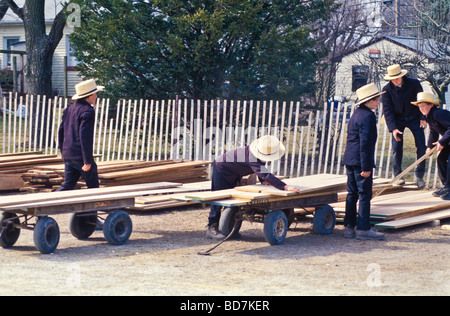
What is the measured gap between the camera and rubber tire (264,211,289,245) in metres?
8.88

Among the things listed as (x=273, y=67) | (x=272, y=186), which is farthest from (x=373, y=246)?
(x=273, y=67)

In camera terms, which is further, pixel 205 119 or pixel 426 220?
pixel 205 119

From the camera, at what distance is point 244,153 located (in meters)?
9.09

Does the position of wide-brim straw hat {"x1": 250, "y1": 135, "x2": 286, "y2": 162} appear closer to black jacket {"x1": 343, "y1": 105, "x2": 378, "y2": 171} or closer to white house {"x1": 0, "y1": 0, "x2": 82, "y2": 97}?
black jacket {"x1": 343, "y1": 105, "x2": 378, "y2": 171}

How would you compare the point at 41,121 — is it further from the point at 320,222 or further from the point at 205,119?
the point at 320,222

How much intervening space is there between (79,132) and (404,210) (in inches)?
198

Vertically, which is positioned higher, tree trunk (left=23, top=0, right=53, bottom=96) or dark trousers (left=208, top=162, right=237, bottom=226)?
tree trunk (left=23, top=0, right=53, bottom=96)

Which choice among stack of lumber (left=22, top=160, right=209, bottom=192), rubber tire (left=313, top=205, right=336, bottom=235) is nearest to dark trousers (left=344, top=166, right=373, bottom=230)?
rubber tire (left=313, top=205, right=336, bottom=235)

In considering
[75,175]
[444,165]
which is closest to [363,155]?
[444,165]

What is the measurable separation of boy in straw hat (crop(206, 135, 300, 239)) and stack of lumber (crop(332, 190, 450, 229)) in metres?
1.78

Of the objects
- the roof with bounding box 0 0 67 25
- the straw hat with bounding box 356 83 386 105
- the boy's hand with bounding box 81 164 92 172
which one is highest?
the roof with bounding box 0 0 67 25

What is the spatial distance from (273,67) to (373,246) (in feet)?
27.7

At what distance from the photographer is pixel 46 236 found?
8359 mm

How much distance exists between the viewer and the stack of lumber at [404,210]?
9.98 meters
